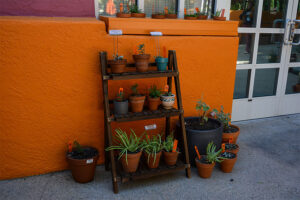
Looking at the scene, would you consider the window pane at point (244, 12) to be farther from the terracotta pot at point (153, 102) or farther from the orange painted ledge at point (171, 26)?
the terracotta pot at point (153, 102)

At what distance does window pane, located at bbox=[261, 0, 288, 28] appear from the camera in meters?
3.44

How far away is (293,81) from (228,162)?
2.36m

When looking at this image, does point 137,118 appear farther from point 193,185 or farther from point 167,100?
point 193,185

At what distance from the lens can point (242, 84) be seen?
3.60m

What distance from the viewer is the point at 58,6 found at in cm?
238

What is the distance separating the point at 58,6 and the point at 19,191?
5.70ft

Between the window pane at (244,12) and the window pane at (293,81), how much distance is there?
1.13 meters

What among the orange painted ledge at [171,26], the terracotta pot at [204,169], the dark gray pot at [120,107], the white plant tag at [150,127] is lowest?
the terracotta pot at [204,169]

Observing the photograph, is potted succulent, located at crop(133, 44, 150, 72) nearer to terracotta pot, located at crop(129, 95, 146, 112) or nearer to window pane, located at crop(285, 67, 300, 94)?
terracotta pot, located at crop(129, 95, 146, 112)

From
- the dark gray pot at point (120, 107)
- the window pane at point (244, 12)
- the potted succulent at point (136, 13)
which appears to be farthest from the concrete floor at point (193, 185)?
the window pane at point (244, 12)

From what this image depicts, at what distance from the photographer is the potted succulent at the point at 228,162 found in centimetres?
244

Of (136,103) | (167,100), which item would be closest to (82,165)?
(136,103)

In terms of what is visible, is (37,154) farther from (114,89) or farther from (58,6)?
(58,6)

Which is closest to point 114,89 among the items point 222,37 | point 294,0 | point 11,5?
point 11,5
